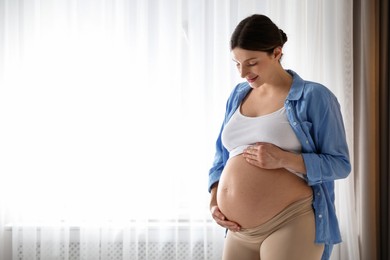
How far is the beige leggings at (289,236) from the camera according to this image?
4.44 ft

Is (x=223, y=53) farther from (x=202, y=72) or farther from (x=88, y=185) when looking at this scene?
(x=88, y=185)

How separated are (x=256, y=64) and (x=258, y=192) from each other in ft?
1.27

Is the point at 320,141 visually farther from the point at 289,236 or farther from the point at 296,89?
the point at 289,236

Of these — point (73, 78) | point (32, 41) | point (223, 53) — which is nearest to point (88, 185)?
point (73, 78)

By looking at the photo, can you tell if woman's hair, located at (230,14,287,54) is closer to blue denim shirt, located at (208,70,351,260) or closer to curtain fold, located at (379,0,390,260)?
blue denim shirt, located at (208,70,351,260)

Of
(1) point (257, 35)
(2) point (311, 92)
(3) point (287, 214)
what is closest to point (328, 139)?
(2) point (311, 92)

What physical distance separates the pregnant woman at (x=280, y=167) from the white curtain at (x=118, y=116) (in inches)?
39.2

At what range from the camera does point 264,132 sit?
143 cm

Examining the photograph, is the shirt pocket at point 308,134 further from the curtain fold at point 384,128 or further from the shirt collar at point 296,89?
the curtain fold at point 384,128

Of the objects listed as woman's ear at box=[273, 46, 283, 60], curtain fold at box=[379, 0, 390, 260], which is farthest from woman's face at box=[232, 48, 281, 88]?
curtain fold at box=[379, 0, 390, 260]

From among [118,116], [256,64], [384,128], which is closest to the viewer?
[256,64]

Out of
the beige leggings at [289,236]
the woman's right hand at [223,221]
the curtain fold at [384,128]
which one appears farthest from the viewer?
the curtain fold at [384,128]

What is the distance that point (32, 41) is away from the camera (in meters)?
2.57

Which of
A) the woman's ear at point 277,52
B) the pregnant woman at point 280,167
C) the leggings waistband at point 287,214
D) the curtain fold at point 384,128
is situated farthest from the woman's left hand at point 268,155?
the curtain fold at point 384,128
